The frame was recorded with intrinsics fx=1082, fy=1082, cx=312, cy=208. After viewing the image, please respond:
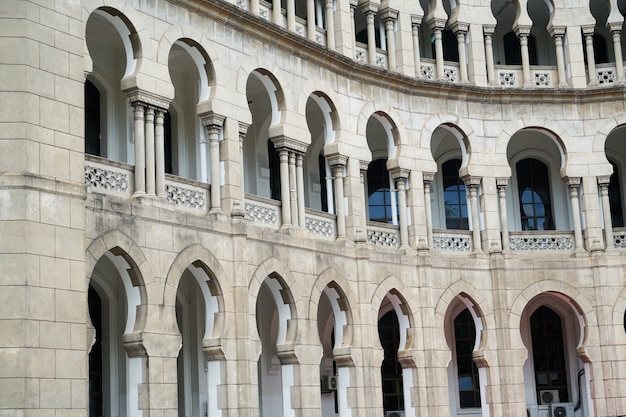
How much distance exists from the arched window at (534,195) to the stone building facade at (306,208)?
0.23ft

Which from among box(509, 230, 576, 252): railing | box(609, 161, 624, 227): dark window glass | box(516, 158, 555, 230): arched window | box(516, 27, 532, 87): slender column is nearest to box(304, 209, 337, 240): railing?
box(509, 230, 576, 252): railing

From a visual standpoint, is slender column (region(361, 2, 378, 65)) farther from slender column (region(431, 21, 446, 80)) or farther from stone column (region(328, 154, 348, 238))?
stone column (region(328, 154, 348, 238))

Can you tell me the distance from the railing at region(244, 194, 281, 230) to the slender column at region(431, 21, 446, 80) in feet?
23.8

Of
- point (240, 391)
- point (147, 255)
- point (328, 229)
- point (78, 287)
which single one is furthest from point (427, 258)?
point (78, 287)

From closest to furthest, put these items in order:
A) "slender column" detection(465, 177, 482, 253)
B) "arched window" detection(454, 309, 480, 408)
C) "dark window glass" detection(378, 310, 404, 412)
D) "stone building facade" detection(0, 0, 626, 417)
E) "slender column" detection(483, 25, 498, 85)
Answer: "stone building facade" detection(0, 0, 626, 417) < "slender column" detection(465, 177, 482, 253) < "slender column" detection(483, 25, 498, 85) < "dark window glass" detection(378, 310, 404, 412) < "arched window" detection(454, 309, 480, 408)

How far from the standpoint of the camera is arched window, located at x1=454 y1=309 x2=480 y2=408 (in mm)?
31172

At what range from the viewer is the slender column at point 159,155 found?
20.5 meters

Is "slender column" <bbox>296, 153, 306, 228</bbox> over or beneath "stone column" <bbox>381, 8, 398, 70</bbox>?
beneath

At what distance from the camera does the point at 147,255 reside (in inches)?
777

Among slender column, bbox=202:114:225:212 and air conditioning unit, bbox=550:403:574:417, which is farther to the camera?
air conditioning unit, bbox=550:403:574:417

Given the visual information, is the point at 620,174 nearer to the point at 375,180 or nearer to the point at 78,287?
the point at 375,180

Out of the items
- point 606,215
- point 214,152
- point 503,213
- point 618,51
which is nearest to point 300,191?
point 214,152

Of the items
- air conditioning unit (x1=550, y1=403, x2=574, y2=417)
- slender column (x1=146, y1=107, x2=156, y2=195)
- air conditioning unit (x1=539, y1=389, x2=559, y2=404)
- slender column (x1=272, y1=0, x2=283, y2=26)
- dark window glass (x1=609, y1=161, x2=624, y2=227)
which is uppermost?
slender column (x1=272, y1=0, x2=283, y2=26)

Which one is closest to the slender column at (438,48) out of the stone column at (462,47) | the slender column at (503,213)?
the stone column at (462,47)
